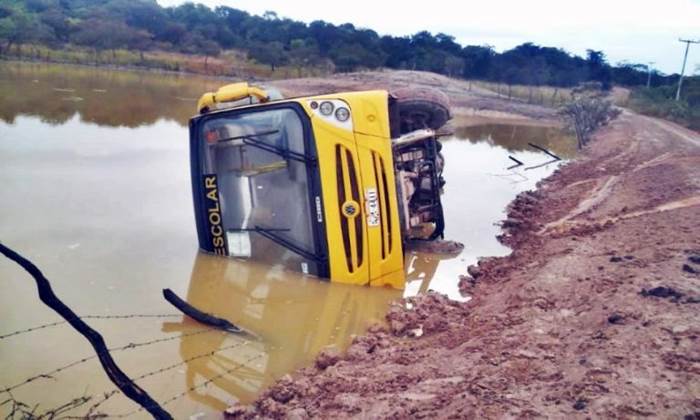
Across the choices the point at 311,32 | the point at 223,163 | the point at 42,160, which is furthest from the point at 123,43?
the point at 223,163

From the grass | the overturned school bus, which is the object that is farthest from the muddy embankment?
the grass

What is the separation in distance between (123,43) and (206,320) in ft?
146

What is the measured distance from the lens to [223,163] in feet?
20.2

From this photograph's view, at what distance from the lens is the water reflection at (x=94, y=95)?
16.8 m

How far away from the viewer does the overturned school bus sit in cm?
571

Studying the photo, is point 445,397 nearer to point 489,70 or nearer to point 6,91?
point 6,91

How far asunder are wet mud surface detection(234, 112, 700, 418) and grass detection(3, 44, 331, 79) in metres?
35.5

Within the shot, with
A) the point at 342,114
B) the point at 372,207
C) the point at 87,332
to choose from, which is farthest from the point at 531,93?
the point at 87,332

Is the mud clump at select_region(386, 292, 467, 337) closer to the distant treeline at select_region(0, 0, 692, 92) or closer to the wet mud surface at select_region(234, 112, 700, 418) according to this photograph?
the wet mud surface at select_region(234, 112, 700, 418)

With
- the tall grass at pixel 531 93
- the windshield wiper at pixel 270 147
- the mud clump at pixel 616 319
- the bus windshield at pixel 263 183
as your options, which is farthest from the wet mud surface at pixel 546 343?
the tall grass at pixel 531 93

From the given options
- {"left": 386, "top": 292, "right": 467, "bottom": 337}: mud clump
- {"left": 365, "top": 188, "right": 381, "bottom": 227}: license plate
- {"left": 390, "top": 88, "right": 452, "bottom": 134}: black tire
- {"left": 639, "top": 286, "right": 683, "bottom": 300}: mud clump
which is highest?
{"left": 390, "top": 88, "right": 452, "bottom": 134}: black tire

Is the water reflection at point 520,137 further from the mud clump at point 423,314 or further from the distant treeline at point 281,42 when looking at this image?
the distant treeline at point 281,42

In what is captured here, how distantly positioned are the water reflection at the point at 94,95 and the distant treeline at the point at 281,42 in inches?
362

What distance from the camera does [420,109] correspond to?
289 inches
